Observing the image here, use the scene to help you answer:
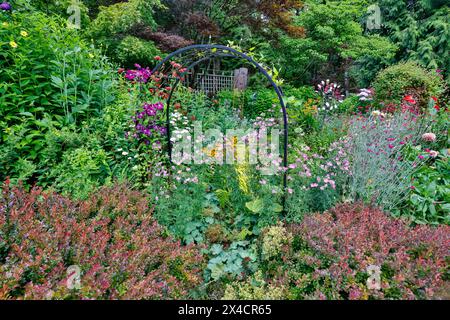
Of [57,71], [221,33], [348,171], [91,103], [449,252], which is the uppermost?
[221,33]

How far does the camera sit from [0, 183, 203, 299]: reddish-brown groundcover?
1.65 metres

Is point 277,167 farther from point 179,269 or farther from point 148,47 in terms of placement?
point 148,47

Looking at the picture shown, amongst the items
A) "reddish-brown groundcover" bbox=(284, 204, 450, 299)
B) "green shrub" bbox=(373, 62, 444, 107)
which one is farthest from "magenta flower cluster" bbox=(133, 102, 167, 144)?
"green shrub" bbox=(373, 62, 444, 107)

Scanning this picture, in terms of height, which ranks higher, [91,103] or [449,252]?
[91,103]

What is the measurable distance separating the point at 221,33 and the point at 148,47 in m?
2.77

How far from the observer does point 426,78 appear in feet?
19.6

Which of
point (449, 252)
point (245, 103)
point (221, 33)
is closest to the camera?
point (449, 252)

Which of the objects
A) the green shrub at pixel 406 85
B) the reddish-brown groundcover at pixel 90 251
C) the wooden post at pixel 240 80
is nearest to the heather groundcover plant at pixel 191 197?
the reddish-brown groundcover at pixel 90 251

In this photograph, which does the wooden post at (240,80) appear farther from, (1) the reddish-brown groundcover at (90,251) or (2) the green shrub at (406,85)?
(1) the reddish-brown groundcover at (90,251)

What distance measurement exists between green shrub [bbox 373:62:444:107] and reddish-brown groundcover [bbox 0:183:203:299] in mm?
5339

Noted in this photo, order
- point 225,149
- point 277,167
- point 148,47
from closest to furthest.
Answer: point 277,167, point 225,149, point 148,47

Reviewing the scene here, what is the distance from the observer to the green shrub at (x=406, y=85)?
5.93 meters

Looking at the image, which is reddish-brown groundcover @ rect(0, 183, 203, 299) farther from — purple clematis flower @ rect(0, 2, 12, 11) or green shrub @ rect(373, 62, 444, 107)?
green shrub @ rect(373, 62, 444, 107)

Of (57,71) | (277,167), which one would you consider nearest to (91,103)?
(57,71)
